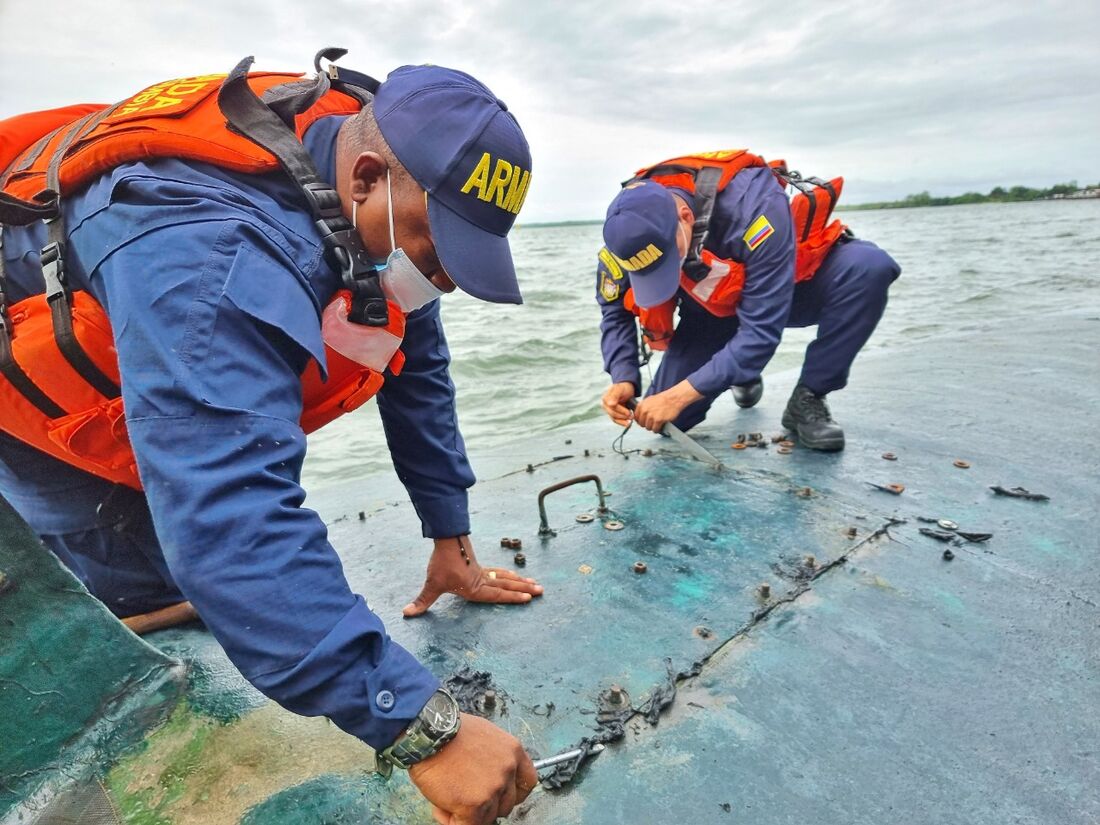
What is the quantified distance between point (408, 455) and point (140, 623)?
930 mm

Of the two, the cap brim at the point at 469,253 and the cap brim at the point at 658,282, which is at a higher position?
the cap brim at the point at 469,253

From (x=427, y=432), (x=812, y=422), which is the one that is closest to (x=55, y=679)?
(x=427, y=432)

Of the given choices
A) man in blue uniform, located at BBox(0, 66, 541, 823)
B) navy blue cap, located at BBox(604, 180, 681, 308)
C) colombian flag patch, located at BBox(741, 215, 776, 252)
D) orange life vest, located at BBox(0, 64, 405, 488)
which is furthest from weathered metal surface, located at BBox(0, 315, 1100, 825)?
colombian flag patch, located at BBox(741, 215, 776, 252)

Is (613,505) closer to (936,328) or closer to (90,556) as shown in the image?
(90,556)

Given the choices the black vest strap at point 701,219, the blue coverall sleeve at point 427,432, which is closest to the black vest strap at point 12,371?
the blue coverall sleeve at point 427,432

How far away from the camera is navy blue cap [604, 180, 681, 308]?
3.29 m

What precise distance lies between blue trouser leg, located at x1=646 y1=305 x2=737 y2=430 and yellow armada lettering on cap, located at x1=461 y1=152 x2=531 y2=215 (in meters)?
2.86

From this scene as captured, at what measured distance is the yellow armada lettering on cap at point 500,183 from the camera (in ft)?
4.82

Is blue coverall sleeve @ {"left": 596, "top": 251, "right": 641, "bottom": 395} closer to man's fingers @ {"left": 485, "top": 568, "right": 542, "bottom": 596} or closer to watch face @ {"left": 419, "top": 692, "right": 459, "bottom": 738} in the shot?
man's fingers @ {"left": 485, "top": 568, "right": 542, "bottom": 596}

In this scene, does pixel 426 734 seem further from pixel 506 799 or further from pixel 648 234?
pixel 648 234

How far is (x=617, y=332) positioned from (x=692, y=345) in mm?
554

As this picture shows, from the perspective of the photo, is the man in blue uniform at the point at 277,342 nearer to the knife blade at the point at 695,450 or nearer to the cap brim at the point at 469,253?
the cap brim at the point at 469,253

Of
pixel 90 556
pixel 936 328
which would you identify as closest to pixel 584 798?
pixel 90 556

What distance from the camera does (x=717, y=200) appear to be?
11.9 feet
